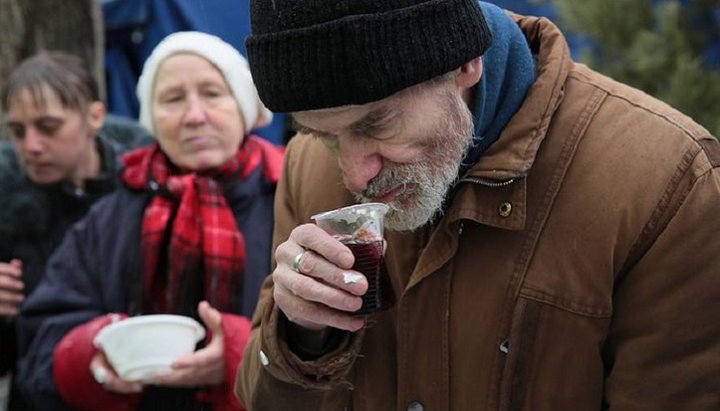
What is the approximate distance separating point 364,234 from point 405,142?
0.21m

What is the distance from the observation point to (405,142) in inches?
78.8

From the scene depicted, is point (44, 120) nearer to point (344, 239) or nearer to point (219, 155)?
point (219, 155)

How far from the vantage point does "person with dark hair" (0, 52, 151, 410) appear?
3.62 metres

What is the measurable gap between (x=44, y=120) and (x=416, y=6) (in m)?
2.30

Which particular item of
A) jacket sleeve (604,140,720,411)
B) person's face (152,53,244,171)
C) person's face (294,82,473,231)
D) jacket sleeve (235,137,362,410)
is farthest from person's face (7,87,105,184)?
jacket sleeve (604,140,720,411)

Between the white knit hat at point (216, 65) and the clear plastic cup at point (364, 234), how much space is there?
1.45 meters

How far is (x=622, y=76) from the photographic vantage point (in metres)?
4.57

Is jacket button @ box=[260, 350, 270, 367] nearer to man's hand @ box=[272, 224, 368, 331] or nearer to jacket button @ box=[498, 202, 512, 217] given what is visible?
man's hand @ box=[272, 224, 368, 331]

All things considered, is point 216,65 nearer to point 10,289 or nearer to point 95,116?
point 95,116

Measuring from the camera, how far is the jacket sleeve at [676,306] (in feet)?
6.29

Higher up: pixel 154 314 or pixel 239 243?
pixel 239 243

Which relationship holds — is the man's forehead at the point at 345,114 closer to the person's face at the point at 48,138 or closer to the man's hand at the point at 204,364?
the man's hand at the point at 204,364

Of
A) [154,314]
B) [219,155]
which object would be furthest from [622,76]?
[154,314]

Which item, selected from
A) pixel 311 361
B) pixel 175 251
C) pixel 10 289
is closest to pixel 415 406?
pixel 311 361
